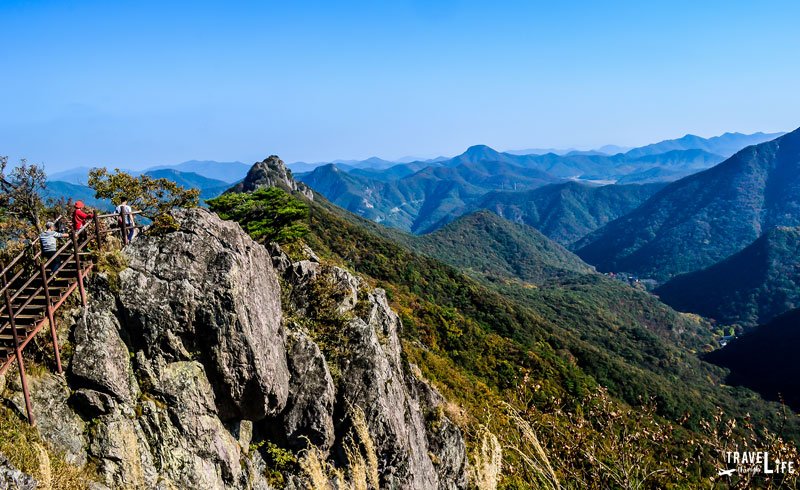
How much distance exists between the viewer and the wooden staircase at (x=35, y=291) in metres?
8.27

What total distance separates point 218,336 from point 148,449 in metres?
2.87

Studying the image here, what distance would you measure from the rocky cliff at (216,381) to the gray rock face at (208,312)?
0.03 metres

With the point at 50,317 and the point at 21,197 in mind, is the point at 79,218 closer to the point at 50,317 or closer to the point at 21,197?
the point at 50,317

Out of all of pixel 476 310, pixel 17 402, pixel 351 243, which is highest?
pixel 17 402

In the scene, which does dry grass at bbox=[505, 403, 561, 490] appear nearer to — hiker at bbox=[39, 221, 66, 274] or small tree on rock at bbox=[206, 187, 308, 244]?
hiker at bbox=[39, 221, 66, 274]

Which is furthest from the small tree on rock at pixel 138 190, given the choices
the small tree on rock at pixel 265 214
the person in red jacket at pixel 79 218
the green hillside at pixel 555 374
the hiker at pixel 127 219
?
the person in red jacket at pixel 79 218

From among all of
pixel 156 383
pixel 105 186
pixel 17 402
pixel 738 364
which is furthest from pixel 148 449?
pixel 738 364

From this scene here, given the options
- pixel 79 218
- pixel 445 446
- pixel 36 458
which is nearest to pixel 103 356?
pixel 36 458

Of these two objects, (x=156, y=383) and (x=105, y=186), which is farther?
(x=105, y=186)

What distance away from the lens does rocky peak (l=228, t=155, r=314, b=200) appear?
12144 cm

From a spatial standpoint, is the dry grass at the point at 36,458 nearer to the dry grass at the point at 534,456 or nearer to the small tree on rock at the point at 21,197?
the dry grass at the point at 534,456

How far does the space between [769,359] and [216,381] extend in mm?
164916

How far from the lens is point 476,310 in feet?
259

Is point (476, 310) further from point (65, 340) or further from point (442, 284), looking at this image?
point (65, 340)
